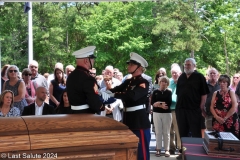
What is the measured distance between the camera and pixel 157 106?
6.07 m

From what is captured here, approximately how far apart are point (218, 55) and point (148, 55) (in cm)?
484

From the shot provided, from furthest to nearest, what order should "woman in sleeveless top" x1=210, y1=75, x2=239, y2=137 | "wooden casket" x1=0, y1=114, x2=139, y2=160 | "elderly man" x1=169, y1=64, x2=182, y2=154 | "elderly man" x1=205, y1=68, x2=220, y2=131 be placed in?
"elderly man" x1=169, y1=64, x2=182, y2=154 → "elderly man" x1=205, y1=68, x2=220, y2=131 → "woman in sleeveless top" x1=210, y1=75, x2=239, y2=137 → "wooden casket" x1=0, y1=114, x2=139, y2=160

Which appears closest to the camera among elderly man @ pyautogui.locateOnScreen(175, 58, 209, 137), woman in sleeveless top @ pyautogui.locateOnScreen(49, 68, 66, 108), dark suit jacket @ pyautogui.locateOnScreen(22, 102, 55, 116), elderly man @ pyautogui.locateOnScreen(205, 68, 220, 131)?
dark suit jacket @ pyautogui.locateOnScreen(22, 102, 55, 116)

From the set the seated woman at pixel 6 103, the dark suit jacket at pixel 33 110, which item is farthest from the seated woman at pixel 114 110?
the seated woman at pixel 6 103

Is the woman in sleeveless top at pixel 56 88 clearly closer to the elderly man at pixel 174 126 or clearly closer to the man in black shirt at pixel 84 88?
the elderly man at pixel 174 126

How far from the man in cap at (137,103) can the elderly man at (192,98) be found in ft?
4.51

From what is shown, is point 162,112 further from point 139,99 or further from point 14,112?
point 14,112

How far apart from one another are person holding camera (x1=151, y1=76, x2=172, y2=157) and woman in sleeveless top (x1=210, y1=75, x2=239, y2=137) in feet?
3.39

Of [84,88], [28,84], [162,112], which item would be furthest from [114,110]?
[84,88]

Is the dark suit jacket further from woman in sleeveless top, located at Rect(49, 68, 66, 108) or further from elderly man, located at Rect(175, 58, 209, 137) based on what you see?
elderly man, located at Rect(175, 58, 209, 137)

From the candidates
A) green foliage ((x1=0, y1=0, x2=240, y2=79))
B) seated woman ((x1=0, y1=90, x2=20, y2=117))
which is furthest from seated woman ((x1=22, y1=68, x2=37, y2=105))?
green foliage ((x1=0, y1=0, x2=240, y2=79))

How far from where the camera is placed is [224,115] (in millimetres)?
5141

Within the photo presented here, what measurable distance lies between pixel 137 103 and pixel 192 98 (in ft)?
4.99

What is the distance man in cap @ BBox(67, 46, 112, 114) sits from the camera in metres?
3.12
